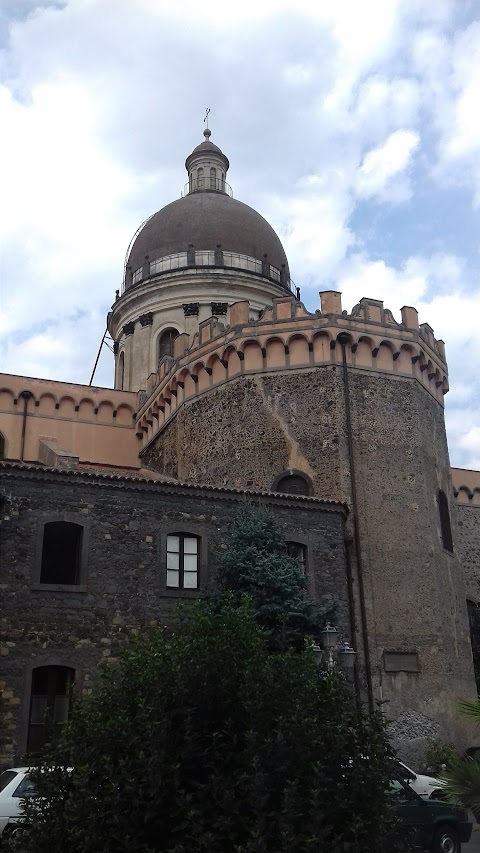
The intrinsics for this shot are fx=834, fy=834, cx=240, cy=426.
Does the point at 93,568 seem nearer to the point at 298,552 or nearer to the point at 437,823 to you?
the point at 298,552

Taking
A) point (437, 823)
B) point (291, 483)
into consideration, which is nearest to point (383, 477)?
point (291, 483)

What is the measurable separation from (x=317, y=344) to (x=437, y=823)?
13132 millimetres

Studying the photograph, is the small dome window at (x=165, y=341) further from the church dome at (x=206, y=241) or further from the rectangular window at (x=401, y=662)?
the rectangular window at (x=401, y=662)

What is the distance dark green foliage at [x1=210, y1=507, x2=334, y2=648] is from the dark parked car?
468 centimetres

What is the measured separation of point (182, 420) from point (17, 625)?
10096 mm

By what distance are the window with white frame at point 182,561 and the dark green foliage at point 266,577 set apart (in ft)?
1.61

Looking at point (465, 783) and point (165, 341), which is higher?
point (165, 341)

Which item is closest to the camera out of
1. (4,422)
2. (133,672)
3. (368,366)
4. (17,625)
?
(133,672)

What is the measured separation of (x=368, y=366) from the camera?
74.4ft

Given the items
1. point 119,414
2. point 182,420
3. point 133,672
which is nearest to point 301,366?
point 182,420

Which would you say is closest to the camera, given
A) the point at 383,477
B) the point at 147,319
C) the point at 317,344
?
the point at 383,477

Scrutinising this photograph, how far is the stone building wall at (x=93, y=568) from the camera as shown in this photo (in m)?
16.3

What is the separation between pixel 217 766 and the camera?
718cm

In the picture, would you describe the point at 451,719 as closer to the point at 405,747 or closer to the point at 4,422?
the point at 405,747
